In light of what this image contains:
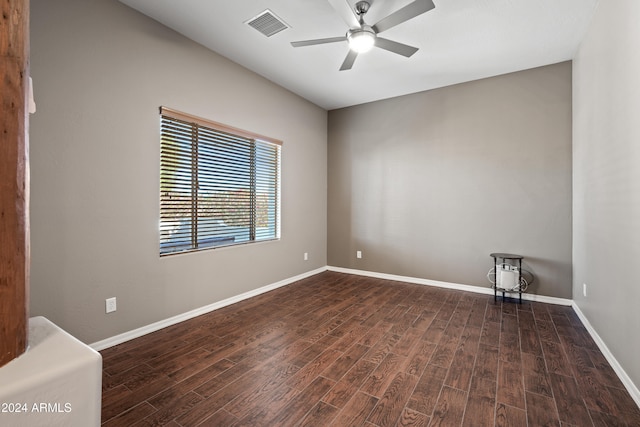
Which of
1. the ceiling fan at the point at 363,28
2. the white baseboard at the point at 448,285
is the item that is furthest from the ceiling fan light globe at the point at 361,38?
the white baseboard at the point at 448,285

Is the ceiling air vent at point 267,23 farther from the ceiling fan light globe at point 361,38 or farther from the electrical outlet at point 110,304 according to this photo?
the electrical outlet at point 110,304

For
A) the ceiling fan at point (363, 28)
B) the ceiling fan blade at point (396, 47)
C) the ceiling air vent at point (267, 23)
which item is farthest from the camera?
the ceiling air vent at point (267, 23)

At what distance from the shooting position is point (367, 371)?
6.88 ft

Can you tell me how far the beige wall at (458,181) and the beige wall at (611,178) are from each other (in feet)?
1.46

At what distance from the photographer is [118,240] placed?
2514mm

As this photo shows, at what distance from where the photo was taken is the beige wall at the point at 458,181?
3.56 meters

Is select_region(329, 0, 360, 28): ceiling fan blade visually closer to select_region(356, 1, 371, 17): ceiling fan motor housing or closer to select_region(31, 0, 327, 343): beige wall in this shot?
select_region(356, 1, 371, 17): ceiling fan motor housing

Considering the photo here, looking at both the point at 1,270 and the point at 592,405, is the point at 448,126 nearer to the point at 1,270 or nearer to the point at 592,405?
the point at 592,405

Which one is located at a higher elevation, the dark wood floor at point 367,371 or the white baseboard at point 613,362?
the white baseboard at point 613,362

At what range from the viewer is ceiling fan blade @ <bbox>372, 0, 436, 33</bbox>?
1989 millimetres

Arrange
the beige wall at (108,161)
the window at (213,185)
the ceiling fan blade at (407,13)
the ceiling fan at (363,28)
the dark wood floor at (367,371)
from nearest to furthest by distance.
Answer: the dark wood floor at (367,371) < the ceiling fan blade at (407,13) < the beige wall at (108,161) < the ceiling fan at (363,28) < the window at (213,185)

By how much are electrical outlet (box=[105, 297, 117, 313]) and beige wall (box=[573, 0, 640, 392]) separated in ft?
12.3

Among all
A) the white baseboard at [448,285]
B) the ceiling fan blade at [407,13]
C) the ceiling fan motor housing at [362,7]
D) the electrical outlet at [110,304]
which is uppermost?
the ceiling fan motor housing at [362,7]

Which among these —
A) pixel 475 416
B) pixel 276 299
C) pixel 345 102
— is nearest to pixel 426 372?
pixel 475 416
